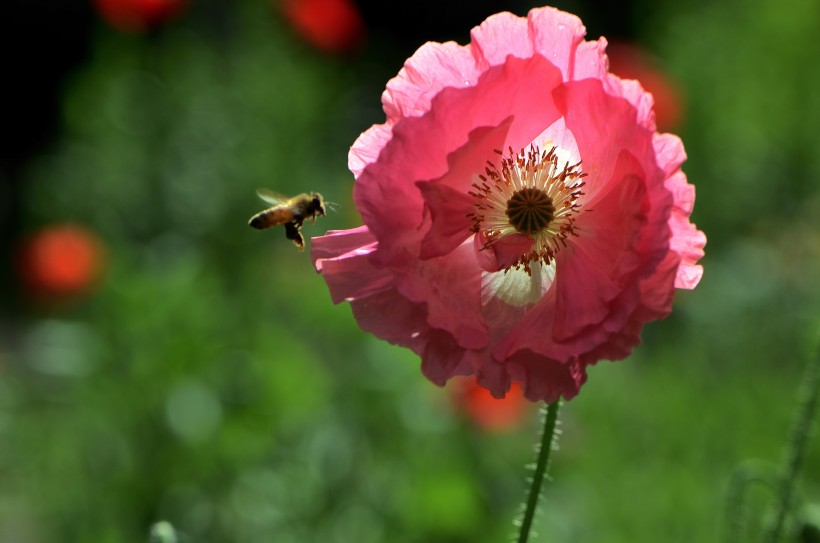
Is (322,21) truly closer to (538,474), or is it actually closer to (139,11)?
(139,11)

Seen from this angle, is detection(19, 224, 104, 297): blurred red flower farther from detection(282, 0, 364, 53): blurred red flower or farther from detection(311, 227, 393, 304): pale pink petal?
detection(311, 227, 393, 304): pale pink petal

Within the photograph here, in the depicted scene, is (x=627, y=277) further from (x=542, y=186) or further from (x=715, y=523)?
(x=715, y=523)

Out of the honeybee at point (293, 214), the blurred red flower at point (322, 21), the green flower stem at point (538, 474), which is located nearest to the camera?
the green flower stem at point (538, 474)

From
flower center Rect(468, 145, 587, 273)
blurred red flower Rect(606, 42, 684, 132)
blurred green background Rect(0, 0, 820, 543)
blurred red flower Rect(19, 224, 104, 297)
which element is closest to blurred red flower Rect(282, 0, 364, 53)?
blurred green background Rect(0, 0, 820, 543)

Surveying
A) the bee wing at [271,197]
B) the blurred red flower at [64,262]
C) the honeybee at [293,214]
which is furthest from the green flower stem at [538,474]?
the blurred red flower at [64,262]

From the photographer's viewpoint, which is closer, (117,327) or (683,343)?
(117,327)

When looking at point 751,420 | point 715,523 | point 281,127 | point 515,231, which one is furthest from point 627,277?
point 281,127

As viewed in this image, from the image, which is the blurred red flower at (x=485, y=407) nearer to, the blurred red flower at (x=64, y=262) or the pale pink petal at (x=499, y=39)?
the blurred red flower at (x=64, y=262)
